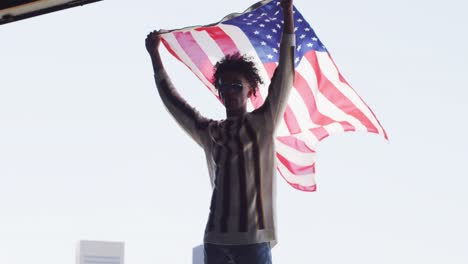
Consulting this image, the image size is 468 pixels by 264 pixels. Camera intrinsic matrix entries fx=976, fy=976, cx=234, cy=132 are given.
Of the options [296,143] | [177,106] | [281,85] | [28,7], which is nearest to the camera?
[28,7]

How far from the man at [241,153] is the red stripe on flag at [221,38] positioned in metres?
0.83

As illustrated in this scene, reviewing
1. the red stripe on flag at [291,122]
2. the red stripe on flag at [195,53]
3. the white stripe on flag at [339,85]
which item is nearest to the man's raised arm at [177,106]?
the red stripe on flag at [195,53]

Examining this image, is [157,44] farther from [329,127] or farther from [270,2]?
[329,127]

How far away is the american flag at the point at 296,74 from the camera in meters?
7.51

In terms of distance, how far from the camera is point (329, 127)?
7.54m

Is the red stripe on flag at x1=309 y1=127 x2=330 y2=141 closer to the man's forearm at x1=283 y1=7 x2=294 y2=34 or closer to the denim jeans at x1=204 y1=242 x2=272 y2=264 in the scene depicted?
the man's forearm at x1=283 y1=7 x2=294 y2=34

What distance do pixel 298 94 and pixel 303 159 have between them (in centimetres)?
51

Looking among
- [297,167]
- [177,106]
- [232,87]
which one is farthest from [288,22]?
[297,167]

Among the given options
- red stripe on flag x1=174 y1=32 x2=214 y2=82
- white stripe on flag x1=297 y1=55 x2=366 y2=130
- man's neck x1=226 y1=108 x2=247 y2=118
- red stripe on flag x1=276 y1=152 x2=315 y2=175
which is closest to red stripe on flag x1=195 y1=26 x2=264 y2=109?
red stripe on flag x1=174 y1=32 x2=214 y2=82

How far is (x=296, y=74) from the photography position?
773 centimetres

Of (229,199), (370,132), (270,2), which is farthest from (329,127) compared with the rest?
(229,199)

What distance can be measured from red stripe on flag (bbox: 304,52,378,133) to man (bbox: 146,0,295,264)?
93 cm

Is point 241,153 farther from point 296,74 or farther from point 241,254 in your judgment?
point 296,74

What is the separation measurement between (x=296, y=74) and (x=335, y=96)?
36cm
